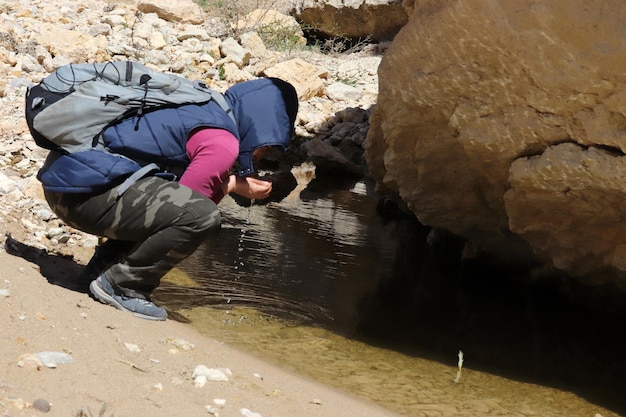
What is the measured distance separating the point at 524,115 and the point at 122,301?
2108 millimetres

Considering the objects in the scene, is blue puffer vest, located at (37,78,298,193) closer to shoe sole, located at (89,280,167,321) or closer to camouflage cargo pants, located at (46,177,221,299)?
camouflage cargo pants, located at (46,177,221,299)

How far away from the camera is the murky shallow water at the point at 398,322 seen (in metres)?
3.69

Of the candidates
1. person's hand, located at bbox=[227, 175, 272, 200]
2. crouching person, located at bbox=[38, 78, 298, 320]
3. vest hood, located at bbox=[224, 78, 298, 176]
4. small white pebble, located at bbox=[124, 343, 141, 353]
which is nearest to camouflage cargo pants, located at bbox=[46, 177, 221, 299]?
crouching person, located at bbox=[38, 78, 298, 320]

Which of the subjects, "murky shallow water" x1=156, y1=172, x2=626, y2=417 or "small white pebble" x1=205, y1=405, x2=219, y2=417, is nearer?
"small white pebble" x1=205, y1=405, x2=219, y2=417

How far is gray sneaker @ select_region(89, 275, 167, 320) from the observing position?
3.32 m

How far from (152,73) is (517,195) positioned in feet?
6.76

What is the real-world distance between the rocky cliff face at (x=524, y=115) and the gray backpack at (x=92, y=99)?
1.39m

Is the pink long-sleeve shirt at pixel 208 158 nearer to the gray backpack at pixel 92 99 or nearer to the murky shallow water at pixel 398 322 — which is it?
the gray backpack at pixel 92 99

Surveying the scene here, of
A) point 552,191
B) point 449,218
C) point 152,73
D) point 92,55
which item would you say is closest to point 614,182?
point 552,191

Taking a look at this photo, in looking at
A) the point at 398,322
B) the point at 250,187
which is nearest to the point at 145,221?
the point at 250,187

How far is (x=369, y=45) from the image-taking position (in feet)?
39.5

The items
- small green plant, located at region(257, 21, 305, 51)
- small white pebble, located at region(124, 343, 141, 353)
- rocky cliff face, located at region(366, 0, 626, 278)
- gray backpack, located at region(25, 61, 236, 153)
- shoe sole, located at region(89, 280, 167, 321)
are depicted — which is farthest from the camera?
small green plant, located at region(257, 21, 305, 51)

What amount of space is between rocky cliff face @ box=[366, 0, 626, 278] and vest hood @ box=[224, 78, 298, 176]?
1.14 m

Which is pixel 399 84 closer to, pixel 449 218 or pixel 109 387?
pixel 449 218
